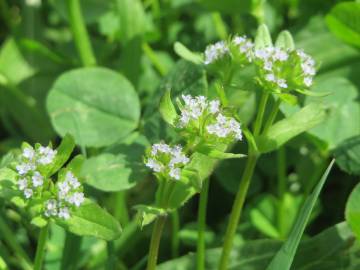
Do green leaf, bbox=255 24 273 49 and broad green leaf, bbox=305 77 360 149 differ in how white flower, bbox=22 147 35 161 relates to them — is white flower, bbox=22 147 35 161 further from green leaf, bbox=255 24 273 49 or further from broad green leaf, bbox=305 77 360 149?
broad green leaf, bbox=305 77 360 149

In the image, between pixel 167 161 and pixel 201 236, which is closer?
pixel 167 161

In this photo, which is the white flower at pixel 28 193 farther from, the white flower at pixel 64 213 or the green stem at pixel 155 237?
the green stem at pixel 155 237

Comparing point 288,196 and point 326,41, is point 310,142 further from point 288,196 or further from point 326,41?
point 326,41

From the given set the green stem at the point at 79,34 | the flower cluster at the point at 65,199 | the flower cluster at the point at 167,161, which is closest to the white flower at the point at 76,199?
the flower cluster at the point at 65,199

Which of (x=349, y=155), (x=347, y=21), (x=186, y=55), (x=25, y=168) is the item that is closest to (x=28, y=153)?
(x=25, y=168)

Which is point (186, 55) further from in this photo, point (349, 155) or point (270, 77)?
point (349, 155)

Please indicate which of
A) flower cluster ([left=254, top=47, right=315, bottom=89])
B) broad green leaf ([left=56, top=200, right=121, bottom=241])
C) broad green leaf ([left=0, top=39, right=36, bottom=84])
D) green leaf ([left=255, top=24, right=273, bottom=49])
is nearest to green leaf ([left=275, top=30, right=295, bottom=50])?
green leaf ([left=255, top=24, right=273, bottom=49])
